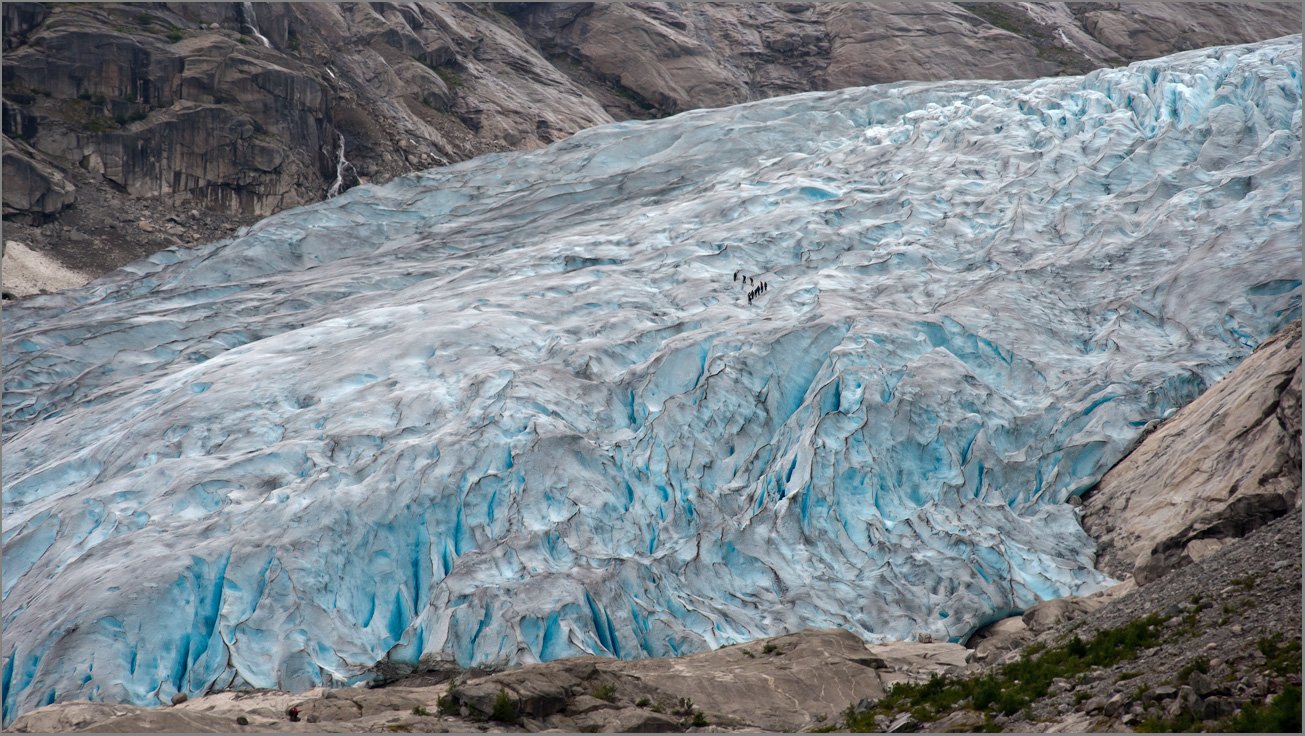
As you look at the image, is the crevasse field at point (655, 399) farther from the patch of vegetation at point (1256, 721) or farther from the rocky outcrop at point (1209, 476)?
the patch of vegetation at point (1256, 721)

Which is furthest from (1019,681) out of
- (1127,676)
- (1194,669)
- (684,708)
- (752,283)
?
(752,283)

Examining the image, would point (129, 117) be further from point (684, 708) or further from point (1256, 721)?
point (1256, 721)

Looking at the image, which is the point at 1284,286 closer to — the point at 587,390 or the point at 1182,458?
the point at 1182,458

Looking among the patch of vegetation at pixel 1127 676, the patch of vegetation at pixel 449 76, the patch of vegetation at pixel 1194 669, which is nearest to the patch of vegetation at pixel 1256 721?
the patch of vegetation at pixel 1194 669

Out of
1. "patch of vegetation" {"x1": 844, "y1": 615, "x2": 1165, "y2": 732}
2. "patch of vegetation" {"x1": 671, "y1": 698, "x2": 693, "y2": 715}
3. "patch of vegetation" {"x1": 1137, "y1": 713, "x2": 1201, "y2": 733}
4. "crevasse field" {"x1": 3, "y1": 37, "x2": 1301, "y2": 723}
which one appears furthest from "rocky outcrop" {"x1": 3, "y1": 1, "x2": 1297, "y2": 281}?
"patch of vegetation" {"x1": 1137, "y1": 713, "x2": 1201, "y2": 733}

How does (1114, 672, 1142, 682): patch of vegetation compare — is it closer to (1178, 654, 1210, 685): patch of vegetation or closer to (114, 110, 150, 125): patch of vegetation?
(1178, 654, 1210, 685): patch of vegetation
